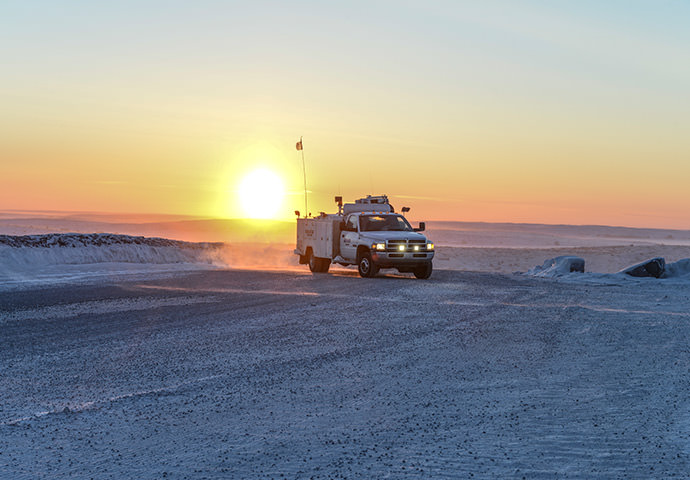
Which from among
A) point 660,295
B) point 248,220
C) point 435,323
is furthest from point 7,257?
point 248,220

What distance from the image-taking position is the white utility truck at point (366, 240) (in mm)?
25188

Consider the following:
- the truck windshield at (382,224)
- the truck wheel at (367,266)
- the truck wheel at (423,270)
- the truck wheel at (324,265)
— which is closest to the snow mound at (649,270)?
the truck wheel at (423,270)

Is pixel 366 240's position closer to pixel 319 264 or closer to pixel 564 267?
pixel 319 264

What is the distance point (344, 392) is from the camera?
8.38 metres

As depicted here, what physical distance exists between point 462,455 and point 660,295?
1602 centimetres

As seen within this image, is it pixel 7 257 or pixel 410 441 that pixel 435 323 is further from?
pixel 7 257

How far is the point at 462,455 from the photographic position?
6109mm

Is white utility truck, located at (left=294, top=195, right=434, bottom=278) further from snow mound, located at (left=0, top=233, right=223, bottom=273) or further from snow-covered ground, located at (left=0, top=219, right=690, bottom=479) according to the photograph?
snow mound, located at (left=0, top=233, right=223, bottom=273)

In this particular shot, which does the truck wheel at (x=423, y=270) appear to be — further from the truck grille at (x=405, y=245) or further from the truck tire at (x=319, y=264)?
the truck tire at (x=319, y=264)

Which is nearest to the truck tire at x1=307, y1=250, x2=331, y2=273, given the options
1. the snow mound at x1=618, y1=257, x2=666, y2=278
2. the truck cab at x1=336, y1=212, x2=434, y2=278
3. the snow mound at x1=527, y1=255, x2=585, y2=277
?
the truck cab at x1=336, y1=212, x2=434, y2=278

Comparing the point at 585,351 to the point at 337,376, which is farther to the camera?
the point at 585,351

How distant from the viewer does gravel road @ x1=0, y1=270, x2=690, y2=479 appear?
6.04 meters

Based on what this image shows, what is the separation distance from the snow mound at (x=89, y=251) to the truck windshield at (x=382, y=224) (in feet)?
44.7

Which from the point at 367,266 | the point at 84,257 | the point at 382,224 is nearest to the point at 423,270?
the point at 367,266
